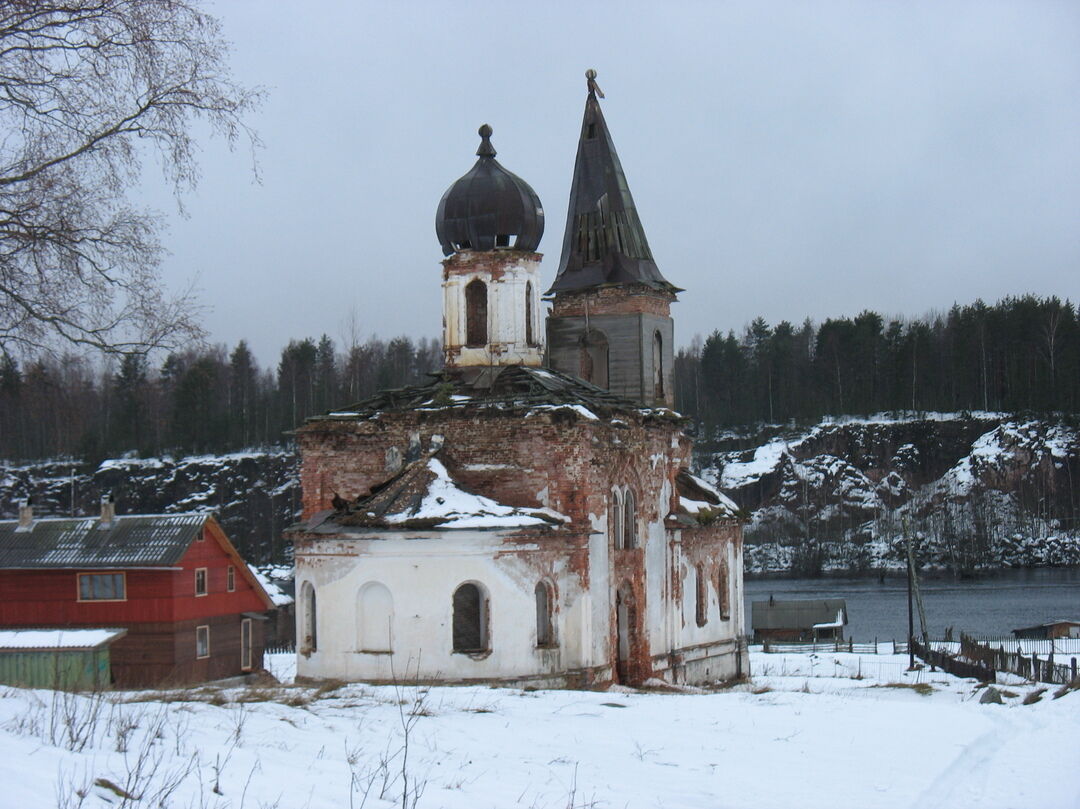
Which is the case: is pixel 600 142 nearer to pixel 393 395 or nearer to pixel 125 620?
pixel 393 395

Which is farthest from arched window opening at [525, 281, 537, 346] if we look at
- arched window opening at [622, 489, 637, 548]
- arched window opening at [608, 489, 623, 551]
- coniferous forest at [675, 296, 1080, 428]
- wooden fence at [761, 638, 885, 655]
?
coniferous forest at [675, 296, 1080, 428]

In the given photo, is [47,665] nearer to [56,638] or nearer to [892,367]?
[56,638]

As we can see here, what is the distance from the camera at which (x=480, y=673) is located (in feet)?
63.4

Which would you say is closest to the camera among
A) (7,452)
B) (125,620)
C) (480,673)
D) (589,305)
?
(480,673)

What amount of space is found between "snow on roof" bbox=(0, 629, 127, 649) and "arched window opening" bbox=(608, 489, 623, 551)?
1257cm

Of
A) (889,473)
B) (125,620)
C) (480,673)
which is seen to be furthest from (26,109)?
(889,473)

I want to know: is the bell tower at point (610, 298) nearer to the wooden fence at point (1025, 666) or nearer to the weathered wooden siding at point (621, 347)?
the weathered wooden siding at point (621, 347)

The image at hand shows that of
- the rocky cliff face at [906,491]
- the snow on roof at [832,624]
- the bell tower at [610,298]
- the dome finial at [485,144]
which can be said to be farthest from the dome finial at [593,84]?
the rocky cliff face at [906,491]

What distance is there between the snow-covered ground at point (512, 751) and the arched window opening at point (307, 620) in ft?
17.7

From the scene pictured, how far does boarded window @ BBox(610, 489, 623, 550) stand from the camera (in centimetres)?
2185

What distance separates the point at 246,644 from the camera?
113ft

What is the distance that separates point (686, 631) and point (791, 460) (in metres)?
80.2

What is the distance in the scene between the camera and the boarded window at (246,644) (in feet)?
112

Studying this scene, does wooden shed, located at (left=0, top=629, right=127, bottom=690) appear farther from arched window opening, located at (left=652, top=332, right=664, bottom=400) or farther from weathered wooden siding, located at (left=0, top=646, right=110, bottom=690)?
arched window opening, located at (left=652, top=332, right=664, bottom=400)
